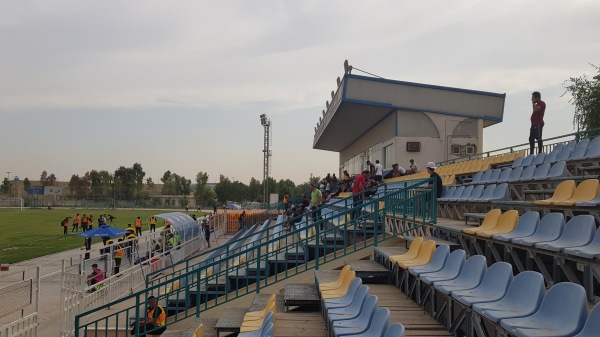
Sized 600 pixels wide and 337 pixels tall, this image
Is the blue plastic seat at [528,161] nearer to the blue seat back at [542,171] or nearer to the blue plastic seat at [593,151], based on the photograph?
the blue plastic seat at [593,151]

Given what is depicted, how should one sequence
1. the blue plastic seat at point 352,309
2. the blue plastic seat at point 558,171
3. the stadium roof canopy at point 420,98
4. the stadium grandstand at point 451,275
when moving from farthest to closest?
the stadium roof canopy at point 420,98, the blue plastic seat at point 558,171, the blue plastic seat at point 352,309, the stadium grandstand at point 451,275

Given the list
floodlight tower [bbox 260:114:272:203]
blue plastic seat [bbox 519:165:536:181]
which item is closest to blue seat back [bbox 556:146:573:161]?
blue plastic seat [bbox 519:165:536:181]

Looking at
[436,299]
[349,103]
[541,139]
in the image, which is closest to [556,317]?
[436,299]

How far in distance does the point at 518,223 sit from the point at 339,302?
2287mm

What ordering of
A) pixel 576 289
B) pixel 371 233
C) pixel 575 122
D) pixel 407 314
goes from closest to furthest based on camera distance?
1. pixel 576 289
2. pixel 407 314
3. pixel 371 233
4. pixel 575 122

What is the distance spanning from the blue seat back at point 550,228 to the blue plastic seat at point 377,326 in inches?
80.2

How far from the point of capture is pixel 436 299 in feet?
19.9

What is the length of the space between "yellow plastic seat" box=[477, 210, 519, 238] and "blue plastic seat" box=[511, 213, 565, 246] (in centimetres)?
58

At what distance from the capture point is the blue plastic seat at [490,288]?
4324 millimetres

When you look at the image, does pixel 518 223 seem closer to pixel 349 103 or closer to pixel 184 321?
pixel 184 321

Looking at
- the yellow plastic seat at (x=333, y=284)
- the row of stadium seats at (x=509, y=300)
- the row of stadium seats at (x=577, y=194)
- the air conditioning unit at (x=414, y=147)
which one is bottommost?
the yellow plastic seat at (x=333, y=284)

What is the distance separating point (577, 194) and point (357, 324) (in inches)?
148

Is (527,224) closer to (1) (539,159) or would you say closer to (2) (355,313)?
(2) (355,313)

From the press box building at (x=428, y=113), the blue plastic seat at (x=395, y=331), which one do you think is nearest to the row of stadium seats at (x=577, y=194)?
the blue plastic seat at (x=395, y=331)
